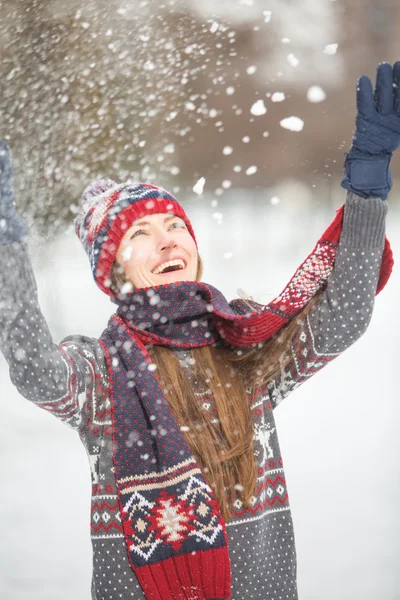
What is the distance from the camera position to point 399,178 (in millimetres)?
3234

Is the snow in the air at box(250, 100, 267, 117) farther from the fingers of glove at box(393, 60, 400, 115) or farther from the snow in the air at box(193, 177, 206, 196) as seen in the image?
the fingers of glove at box(393, 60, 400, 115)

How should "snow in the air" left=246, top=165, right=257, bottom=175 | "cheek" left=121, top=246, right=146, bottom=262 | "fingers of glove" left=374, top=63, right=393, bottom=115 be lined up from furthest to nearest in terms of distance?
"snow in the air" left=246, top=165, right=257, bottom=175, "cheek" left=121, top=246, right=146, bottom=262, "fingers of glove" left=374, top=63, right=393, bottom=115

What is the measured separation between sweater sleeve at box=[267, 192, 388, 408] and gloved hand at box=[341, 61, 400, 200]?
0.10 ft

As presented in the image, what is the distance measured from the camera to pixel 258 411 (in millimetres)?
1232

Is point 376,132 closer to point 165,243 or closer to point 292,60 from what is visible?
point 165,243

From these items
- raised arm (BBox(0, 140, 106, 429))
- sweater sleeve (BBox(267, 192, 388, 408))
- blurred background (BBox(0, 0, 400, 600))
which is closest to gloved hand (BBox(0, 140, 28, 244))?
raised arm (BBox(0, 140, 106, 429))

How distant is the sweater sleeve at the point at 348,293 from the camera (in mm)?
1130

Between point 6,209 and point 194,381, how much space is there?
0.43m

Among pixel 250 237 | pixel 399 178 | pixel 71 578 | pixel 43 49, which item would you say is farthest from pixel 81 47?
pixel 71 578

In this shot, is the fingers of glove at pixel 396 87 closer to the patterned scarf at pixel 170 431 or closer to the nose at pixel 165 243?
the patterned scarf at pixel 170 431

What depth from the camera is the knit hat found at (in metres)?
1.27

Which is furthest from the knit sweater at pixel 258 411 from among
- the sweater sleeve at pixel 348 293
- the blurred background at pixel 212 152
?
the blurred background at pixel 212 152

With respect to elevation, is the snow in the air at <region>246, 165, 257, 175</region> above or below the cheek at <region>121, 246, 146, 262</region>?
above

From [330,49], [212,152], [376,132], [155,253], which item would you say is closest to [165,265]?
[155,253]
